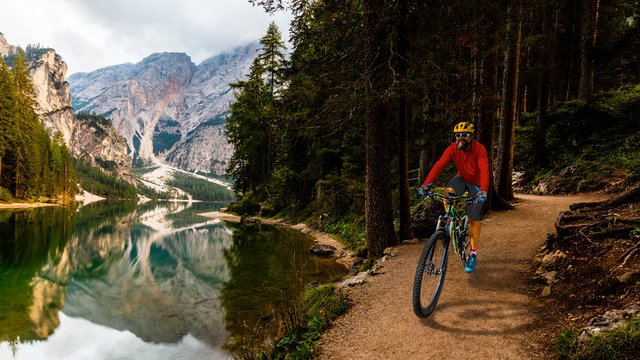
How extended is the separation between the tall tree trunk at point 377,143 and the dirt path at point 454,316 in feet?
5.18

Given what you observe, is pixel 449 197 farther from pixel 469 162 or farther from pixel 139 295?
pixel 139 295

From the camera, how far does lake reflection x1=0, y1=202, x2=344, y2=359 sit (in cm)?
806

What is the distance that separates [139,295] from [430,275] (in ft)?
38.8

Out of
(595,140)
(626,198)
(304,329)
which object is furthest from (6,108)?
(595,140)

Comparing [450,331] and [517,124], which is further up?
[517,124]

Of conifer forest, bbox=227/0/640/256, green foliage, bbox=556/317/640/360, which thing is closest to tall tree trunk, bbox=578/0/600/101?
conifer forest, bbox=227/0/640/256

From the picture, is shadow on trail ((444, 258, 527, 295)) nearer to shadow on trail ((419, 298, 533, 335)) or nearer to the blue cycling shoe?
the blue cycling shoe

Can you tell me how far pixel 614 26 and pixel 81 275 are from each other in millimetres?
37479

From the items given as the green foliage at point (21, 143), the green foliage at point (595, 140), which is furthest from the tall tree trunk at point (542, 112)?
the green foliage at point (21, 143)

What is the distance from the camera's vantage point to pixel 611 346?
10.1ft

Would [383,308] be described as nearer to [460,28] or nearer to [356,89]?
[356,89]

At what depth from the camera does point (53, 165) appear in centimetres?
7338

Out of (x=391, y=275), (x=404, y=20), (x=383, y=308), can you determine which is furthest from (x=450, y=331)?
(x=404, y=20)

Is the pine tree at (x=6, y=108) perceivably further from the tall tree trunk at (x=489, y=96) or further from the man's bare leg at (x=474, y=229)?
the man's bare leg at (x=474, y=229)
